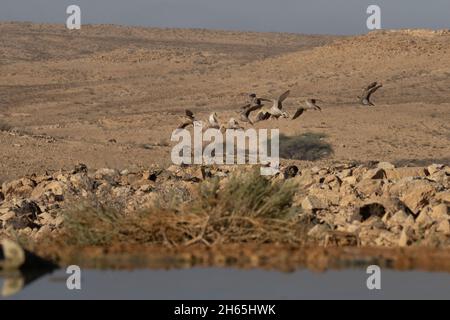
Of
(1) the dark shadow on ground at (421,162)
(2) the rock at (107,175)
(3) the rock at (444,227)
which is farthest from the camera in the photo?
(1) the dark shadow on ground at (421,162)

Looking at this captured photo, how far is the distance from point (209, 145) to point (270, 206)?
18045 mm

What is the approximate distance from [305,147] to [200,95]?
782 inches

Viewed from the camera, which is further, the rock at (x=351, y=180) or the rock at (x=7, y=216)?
the rock at (x=351, y=180)

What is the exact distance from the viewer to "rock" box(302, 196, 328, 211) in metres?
13.9

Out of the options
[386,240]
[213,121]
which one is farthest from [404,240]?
[213,121]

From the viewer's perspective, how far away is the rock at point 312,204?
1394cm

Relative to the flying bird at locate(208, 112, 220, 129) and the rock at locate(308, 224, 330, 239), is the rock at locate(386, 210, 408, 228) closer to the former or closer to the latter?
the rock at locate(308, 224, 330, 239)

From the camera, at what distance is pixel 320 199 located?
1554 centimetres

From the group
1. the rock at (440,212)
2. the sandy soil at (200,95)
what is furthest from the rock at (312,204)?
the sandy soil at (200,95)

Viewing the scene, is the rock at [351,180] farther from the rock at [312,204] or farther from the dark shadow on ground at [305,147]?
the dark shadow on ground at [305,147]

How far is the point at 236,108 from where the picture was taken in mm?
44312

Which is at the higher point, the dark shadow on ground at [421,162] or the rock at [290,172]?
the dark shadow on ground at [421,162]

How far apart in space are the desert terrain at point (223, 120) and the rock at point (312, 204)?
4cm

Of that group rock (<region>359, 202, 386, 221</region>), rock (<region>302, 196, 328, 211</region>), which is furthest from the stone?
rock (<region>359, 202, 386, 221</region>)
